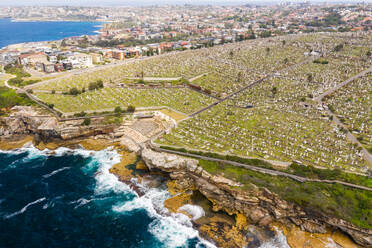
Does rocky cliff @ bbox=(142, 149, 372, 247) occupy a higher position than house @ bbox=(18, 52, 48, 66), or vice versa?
house @ bbox=(18, 52, 48, 66)

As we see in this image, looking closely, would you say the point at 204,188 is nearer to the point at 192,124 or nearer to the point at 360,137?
the point at 192,124

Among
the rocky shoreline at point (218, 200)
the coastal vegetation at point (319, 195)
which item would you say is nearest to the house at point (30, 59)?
the rocky shoreline at point (218, 200)

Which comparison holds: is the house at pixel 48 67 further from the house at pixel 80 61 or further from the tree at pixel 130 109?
the tree at pixel 130 109

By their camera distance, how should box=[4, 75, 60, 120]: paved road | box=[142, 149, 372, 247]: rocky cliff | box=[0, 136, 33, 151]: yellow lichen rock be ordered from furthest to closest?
1. box=[4, 75, 60, 120]: paved road
2. box=[0, 136, 33, 151]: yellow lichen rock
3. box=[142, 149, 372, 247]: rocky cliff

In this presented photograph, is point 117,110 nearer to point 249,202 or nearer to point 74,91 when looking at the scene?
point 74,91

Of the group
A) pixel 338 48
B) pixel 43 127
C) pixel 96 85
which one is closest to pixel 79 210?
pixel 43 127

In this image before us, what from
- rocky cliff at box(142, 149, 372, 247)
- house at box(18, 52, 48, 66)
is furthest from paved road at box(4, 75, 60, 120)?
rocky cliff at box(142, 149, 372, 247)

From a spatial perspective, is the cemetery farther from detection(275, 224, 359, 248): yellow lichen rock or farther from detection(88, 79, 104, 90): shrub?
detection(275, 224, 359, 248): yellow lichen rock
